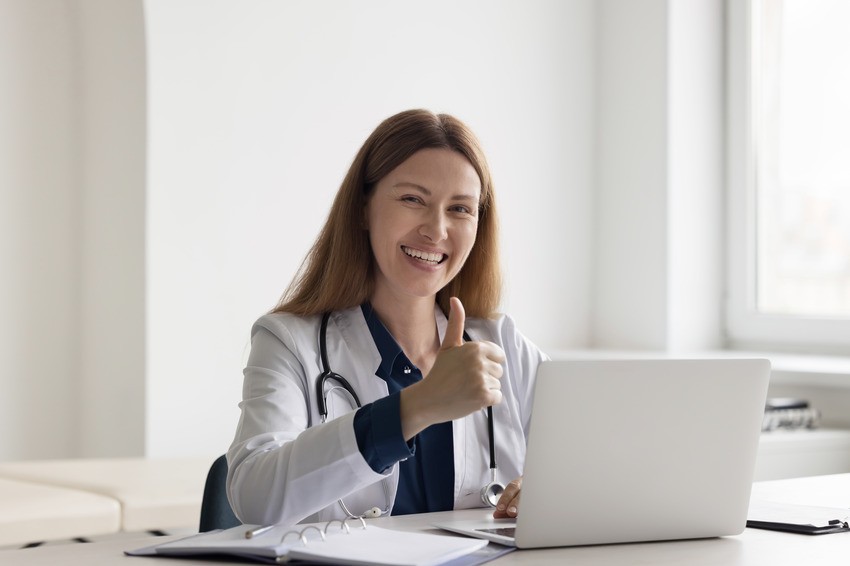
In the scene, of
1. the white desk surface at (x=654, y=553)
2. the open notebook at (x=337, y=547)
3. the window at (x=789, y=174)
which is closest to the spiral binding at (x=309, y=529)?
the open notebook at (x=337, y=547)

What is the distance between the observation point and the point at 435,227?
5.99ft

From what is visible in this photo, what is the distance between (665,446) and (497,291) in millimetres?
747

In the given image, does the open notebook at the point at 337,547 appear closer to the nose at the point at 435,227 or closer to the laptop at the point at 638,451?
the laptop at the point at 638,451

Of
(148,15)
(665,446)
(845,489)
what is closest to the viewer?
(665,446)

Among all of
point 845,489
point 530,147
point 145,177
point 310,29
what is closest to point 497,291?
point 845,489

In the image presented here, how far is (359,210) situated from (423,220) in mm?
140

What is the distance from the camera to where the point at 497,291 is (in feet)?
6.67

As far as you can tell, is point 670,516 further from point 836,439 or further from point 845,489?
point 836,439

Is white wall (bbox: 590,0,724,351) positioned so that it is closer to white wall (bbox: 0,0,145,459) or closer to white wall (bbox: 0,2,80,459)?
white wall (bbox: 0,0,145,459)

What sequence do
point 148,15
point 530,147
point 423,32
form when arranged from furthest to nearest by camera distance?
point 530,147
point 423,32
point 148,15

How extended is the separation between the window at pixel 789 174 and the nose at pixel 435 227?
225cm

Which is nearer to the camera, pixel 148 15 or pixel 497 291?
pixel 497 291

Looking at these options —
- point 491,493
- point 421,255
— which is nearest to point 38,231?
point 421,255

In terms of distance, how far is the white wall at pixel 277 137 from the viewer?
314 cm
